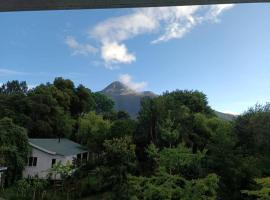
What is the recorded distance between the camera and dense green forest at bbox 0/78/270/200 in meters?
14.0

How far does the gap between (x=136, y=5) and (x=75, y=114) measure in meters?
37.7

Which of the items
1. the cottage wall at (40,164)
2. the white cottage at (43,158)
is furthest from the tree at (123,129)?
the cottage wall at (40,164)

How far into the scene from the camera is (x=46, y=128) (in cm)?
3228

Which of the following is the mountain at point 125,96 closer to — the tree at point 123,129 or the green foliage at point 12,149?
the tree at point 123,129

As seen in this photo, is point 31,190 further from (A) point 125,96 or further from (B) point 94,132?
Result: (A) point 125,96

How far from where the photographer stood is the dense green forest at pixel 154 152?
46.1 ft

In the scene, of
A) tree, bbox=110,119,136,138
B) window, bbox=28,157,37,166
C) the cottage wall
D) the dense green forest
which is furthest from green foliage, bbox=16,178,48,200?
tree, bbox=110,119,136,138

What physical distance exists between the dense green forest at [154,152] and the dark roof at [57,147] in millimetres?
1011

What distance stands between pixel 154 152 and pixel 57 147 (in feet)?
39.9

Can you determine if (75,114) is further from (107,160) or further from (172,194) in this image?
(172,194)

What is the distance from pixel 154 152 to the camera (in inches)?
629

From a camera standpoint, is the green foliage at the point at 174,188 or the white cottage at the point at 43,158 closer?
the green foliage at the point at 174,188

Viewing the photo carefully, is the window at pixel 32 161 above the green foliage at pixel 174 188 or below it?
above

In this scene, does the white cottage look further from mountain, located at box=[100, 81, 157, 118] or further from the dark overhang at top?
mountain, located at box=[100, 81, 157, 118]
